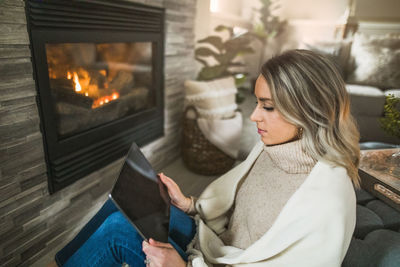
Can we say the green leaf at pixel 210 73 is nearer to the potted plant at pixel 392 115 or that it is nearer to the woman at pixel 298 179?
the potted plant at pixel 392 115

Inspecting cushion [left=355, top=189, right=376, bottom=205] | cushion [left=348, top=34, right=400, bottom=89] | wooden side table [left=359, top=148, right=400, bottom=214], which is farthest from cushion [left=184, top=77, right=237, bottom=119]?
cushion [left=348, top=34, right=400, bottom=89]

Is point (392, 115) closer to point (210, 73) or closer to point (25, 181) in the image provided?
point (210, 73)

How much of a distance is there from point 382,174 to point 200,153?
117 cm

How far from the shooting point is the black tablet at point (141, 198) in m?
0.68

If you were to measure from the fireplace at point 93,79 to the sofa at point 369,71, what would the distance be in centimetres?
176

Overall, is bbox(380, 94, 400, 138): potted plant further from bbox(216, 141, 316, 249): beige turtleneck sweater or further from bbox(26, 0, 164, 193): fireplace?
bbox(26, 0, 164, 193): fireplace

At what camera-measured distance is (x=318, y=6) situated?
4488 mm

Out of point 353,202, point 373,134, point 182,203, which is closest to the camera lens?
point 353,202

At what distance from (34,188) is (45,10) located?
2.32ft

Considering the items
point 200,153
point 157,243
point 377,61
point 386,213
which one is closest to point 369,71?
point 377,61

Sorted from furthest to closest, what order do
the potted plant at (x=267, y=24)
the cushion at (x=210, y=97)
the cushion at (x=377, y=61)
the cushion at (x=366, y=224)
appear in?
the potted plant at (x=267, y=24)
the cushion at (x=377, y=61)
the cushion at (x=210, y=97)
the cushion at (x=366, y=224)

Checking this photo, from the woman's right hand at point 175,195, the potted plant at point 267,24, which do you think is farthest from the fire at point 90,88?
the potted plant at point 267,24

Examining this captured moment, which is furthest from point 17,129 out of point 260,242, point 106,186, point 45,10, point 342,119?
point 342,119

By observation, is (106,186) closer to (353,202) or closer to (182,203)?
(182,203)
